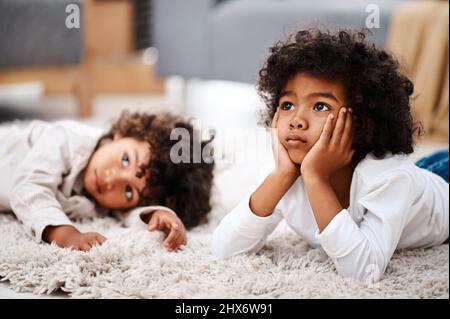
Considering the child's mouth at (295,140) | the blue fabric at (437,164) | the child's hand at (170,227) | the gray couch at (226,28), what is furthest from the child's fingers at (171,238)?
the gray couch at (226,28)

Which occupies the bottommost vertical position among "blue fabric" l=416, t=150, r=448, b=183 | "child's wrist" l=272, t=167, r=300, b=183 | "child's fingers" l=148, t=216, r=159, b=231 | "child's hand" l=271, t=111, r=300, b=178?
"child's fingers" l=148, t=216, r=159, b=231

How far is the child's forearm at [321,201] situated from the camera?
0.67m

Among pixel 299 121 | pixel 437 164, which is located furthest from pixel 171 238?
pixel 437 164

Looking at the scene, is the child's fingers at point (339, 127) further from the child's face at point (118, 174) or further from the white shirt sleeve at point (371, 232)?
the child's face at point (118, 174)

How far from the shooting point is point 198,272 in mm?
706

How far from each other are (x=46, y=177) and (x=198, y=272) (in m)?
0.32

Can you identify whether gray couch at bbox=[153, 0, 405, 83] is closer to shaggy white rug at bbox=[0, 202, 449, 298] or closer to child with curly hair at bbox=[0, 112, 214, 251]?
child with curly hair at bbox=[0, 112, 214, 251]

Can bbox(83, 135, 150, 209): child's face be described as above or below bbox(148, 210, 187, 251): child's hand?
above

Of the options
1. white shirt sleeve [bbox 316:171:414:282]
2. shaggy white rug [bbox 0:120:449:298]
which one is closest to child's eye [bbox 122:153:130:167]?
shaggy white rug [bbox 0:120:449:298]

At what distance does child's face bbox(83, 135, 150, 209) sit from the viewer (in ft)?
2.98

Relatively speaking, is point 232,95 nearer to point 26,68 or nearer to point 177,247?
point 26,68

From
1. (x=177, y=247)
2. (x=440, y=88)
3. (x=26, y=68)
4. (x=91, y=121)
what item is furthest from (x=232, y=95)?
(x=177, y=247)
